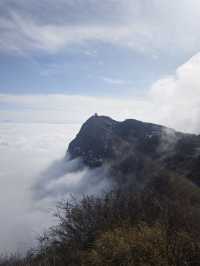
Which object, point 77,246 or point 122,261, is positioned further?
point 77,246

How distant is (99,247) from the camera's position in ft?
81.1

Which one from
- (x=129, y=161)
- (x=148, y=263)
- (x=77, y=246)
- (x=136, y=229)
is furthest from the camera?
(x=129, y=161)

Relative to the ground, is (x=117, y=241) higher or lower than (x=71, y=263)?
higher

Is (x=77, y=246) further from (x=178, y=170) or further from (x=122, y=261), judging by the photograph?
(x=178, y=170)

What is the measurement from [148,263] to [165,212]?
9.88 m

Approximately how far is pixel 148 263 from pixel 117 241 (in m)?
3.67

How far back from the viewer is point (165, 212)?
30.8m

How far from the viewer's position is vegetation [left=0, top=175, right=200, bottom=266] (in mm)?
21984

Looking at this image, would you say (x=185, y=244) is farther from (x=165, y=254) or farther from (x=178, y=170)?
(x=178, y=170)

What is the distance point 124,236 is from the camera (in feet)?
84.0

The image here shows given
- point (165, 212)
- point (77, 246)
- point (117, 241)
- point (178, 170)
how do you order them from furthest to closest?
point (178, 170) → point (165, 212) → point (77, 246) → point (117, 241)

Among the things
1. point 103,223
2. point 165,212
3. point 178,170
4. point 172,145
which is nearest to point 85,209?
point 103,223

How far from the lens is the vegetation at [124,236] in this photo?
22.0 meters

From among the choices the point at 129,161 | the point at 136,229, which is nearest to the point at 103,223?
the point at 136,229
